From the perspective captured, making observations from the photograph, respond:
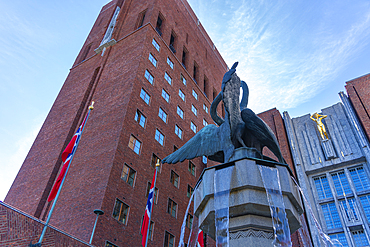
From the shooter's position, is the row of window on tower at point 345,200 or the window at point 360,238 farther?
the row of window on tower at point 345,200

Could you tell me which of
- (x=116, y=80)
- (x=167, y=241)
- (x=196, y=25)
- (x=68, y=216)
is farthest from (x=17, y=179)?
(x=196, y=25)

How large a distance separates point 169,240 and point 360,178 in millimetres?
22543

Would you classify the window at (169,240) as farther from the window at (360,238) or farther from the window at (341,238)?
the window at (360,238)

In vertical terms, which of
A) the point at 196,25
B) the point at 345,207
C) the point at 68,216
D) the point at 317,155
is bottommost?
the point at 68,216

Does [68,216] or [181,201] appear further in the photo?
[181,201]

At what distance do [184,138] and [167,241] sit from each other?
14258mm

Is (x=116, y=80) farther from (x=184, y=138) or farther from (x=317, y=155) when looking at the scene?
(x=317, y=155)

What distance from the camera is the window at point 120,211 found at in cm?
2339

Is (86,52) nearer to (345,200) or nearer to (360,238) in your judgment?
(345,200)

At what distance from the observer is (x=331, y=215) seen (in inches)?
1275

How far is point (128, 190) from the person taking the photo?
25500 mm

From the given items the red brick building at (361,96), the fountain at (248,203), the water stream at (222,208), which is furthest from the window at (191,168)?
the water stream at (222,208)

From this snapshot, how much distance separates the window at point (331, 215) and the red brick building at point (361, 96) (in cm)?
922

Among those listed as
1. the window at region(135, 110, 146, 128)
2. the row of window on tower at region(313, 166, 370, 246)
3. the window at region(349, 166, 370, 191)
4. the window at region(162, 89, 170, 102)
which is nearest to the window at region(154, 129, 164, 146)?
the window at region(135, 110, 146, 128)
